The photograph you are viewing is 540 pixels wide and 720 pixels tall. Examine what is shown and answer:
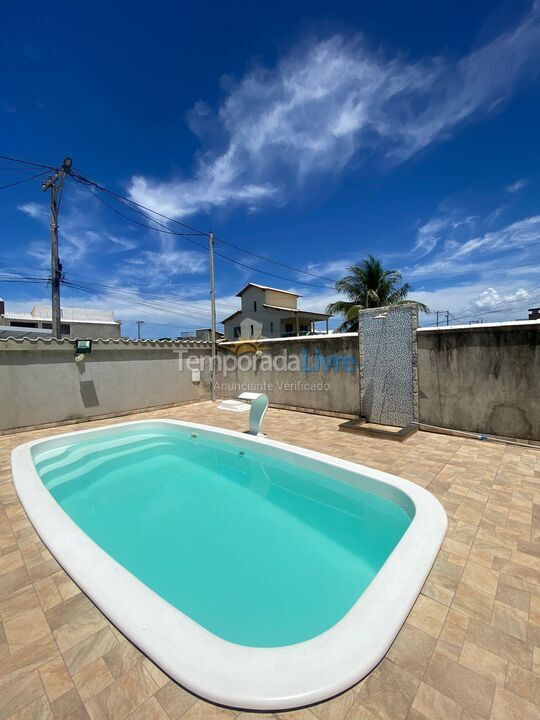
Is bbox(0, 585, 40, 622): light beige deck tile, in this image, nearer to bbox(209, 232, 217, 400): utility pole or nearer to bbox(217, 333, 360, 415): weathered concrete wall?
bbox(217, 333, 360, 415): weathered concrete wall

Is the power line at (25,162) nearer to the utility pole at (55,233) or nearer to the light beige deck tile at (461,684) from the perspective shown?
the utility pole at (55,233)

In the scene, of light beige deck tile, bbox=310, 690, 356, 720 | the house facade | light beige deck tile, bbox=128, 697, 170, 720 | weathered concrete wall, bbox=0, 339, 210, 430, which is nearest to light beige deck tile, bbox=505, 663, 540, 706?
light beige deck tile, bbox=310, 690, 356, 720

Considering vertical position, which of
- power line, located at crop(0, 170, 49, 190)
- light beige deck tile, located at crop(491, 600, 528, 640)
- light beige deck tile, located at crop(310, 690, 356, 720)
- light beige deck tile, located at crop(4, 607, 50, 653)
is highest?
power line, located at crop(0, 170, 49, 190)

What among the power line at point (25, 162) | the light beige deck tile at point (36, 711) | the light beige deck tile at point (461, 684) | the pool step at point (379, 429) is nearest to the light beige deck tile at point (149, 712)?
the light beige deck tile at point (36, 711)

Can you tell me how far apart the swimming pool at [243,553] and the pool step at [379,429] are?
88.4 inches

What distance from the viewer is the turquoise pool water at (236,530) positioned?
2965 millimetres

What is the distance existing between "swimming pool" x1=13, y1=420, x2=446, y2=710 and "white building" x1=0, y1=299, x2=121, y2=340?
22.8 m

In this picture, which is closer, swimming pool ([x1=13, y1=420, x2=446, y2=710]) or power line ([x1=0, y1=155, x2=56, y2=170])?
swimming pool ([x1=13, y1=420, x2=446, y2=710])

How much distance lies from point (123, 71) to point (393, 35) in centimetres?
716

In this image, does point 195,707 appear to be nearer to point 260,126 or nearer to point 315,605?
point 315,605

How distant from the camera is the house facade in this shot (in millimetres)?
25766

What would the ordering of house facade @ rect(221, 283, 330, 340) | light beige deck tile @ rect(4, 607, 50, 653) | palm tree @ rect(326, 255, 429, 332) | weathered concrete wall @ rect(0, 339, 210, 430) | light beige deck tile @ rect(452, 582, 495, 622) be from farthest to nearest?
house facade @ rect(221, 283, 330, 340), palm tree @ rect(326, 255, 429, 332), weathered concrete wall @ rect(0, 339, 210, 430), light beige deck tile @ rect(452, 582, 495, 622), light beige deck tile @ rect(4, 607, 50, 653)

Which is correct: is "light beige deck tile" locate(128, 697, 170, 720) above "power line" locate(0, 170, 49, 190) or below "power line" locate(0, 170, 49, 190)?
below

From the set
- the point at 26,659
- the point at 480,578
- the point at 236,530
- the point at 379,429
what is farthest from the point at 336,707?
the point at 379,429
